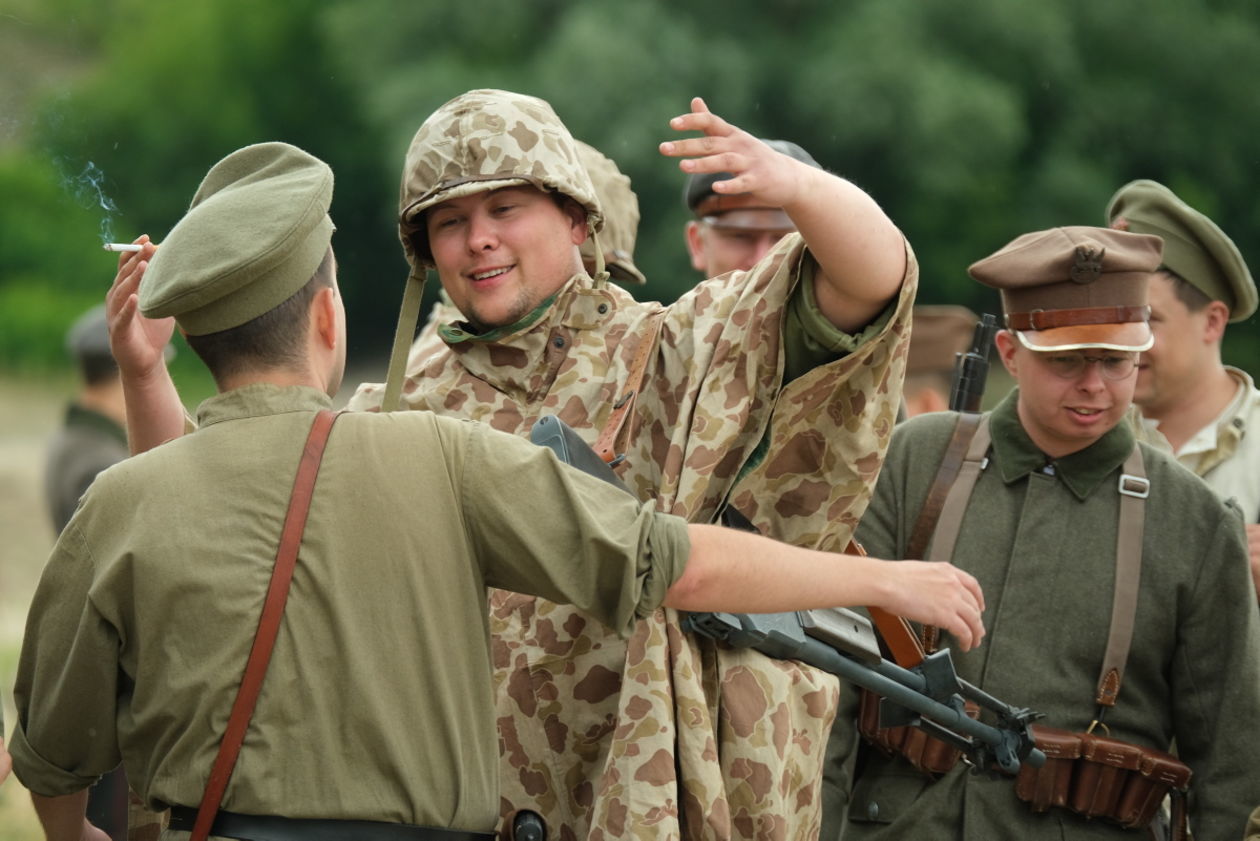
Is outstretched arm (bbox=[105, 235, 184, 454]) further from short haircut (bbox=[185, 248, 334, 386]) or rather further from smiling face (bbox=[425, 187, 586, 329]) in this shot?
short haircut (bbox=[185, 248, 334, 386])

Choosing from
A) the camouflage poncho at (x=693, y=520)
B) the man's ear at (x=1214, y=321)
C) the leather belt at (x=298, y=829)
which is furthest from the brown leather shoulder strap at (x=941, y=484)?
the leather belt at (x=298, y=829)

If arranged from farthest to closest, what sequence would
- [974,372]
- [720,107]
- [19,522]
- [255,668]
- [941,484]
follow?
[720,107]
[19,522]
[974,372]
[941,484]
[255,668]

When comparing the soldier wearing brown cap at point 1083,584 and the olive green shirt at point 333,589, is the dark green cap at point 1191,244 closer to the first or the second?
the soldier wearing brown cap at point 1083,584

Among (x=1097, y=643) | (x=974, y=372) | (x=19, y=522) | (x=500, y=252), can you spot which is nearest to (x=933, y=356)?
(x=974, y=372)

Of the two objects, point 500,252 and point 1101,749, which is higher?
point 500,252

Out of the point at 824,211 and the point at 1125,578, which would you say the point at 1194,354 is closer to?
the point at 1125,578

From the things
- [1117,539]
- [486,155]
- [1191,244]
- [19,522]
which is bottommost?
[19,522]

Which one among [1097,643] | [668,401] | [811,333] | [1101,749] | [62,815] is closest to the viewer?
[62,815]

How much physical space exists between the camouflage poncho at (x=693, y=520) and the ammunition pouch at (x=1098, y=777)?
791 mm

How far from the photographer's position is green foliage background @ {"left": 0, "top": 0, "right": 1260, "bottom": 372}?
1856 centimetres

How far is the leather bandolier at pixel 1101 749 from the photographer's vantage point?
429cm

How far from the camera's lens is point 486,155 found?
377 centimetres

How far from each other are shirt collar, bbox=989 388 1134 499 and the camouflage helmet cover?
135 centimetres

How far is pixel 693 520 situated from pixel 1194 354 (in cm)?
245
